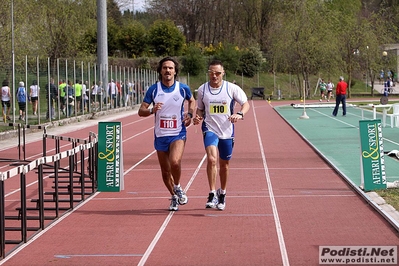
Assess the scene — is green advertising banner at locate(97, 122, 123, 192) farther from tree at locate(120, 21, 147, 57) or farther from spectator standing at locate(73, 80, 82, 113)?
tree at locate(120, 21, 147, 57)

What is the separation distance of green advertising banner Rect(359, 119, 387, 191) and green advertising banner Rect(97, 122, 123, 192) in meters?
3.93

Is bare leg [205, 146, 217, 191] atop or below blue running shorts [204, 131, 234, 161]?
below

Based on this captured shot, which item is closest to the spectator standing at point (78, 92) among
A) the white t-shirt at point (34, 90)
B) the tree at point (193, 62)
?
the white t-shirt at point (34, 90)

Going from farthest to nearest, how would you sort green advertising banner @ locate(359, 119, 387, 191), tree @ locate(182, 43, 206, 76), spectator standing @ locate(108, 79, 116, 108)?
tree @ locate(182, 43, 206, 76)
spectator standing @ locate(108, 79, 116, 108)
green advertising banner @ locate(359, 119, 387, 191)

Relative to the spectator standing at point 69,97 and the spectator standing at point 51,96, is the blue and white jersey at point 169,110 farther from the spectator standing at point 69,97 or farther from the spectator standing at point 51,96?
the spectator standing at point 69,97

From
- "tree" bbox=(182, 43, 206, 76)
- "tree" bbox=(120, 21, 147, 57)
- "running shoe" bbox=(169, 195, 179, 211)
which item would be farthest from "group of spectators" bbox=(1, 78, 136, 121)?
"tree" bbox=(120, 21, 147, 57)

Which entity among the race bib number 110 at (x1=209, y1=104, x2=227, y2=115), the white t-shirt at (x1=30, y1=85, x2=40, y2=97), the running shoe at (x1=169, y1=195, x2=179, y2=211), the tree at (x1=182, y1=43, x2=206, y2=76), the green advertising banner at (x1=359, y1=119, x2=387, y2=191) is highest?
the tree at (x1=182, y1=43, x2=206, y2=76)

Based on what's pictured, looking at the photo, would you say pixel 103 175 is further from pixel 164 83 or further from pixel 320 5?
pixel 320 5

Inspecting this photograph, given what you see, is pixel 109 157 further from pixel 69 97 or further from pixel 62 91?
pixel 69 97

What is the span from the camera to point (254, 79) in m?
79.1

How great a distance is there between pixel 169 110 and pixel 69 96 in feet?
85.7

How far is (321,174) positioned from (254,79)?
64.1 meters

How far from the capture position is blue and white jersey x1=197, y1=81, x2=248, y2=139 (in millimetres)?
10883

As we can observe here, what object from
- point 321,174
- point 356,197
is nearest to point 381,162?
point 356,197
